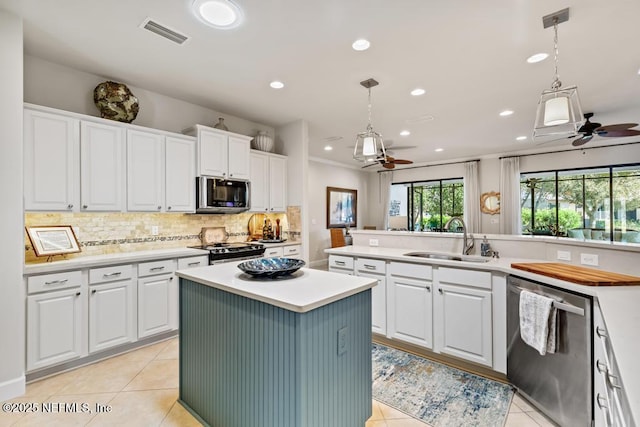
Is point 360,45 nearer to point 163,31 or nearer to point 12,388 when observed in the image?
point 163,31

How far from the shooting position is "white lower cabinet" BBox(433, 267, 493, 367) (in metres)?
2.43

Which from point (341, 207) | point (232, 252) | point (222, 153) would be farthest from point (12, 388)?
point (341, 207)

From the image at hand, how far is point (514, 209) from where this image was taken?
6848mm

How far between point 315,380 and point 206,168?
2.96m

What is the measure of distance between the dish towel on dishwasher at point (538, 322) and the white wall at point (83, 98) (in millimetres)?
4049

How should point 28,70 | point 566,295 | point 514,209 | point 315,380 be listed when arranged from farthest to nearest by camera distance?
point 514,209 → point 28,70 → point 566,295 → point 315,380

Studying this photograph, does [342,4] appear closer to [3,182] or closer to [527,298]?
[527,298]

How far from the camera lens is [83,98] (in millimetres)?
3061

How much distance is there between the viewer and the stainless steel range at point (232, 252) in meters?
3.50

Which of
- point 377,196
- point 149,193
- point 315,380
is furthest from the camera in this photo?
point 377,196

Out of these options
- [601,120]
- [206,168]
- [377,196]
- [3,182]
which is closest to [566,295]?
[206,168]

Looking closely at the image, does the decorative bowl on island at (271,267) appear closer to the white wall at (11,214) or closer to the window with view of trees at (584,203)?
the white wall at (11,214)

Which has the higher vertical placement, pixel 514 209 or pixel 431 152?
pixel 431 152

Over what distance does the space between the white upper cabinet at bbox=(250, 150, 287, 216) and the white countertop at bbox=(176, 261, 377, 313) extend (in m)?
2.33
